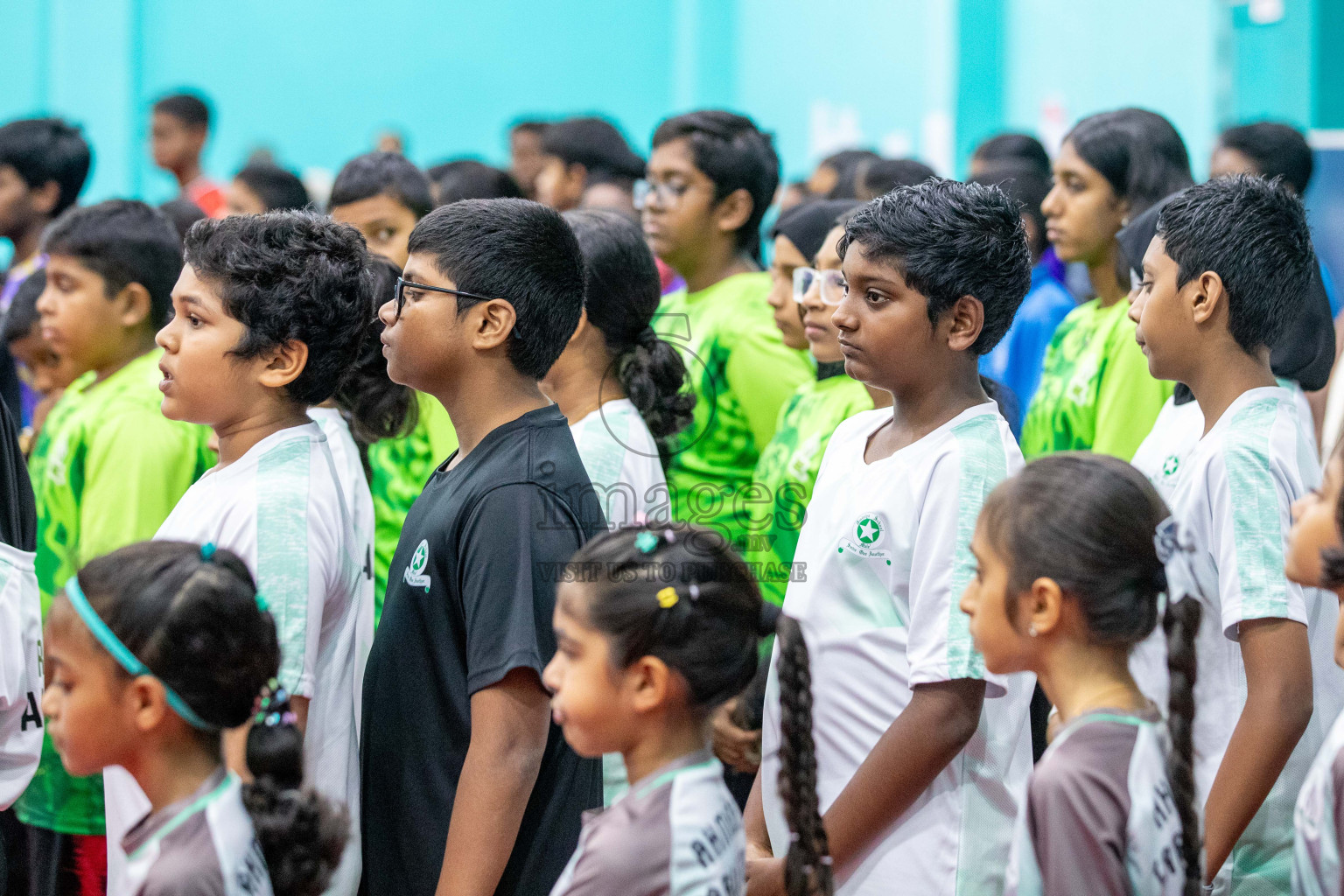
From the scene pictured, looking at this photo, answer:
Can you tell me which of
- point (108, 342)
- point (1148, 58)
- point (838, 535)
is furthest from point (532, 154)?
point (838, 535)

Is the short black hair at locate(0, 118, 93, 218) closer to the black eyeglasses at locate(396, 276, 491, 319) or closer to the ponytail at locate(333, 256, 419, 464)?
the ponytail at locate(333, 256, 419, 464)

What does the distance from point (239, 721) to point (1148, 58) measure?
292 inches

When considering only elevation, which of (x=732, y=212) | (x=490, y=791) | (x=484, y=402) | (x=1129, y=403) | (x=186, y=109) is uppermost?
(x=186, y=109)

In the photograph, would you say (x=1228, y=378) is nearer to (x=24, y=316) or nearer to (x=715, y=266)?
(x=715, y=266)

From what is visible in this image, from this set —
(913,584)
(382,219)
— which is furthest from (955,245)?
(382,219)

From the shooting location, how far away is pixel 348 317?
93.4 inches

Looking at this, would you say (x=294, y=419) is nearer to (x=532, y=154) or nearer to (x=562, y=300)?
(x=562, y=300)

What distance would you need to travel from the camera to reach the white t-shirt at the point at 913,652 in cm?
198

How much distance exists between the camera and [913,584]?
202 cm

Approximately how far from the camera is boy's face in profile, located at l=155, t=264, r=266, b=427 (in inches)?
88.7

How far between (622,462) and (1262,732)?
1360 mm

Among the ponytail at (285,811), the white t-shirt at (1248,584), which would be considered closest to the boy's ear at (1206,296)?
the white t-shirt at (1248,584)

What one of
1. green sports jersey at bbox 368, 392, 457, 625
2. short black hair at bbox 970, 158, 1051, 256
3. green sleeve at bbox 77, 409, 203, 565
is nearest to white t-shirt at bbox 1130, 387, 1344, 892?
green sports jersey at bbox 368, 392, 457, 625

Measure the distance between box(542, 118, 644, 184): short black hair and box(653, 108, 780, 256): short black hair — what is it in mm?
1463
